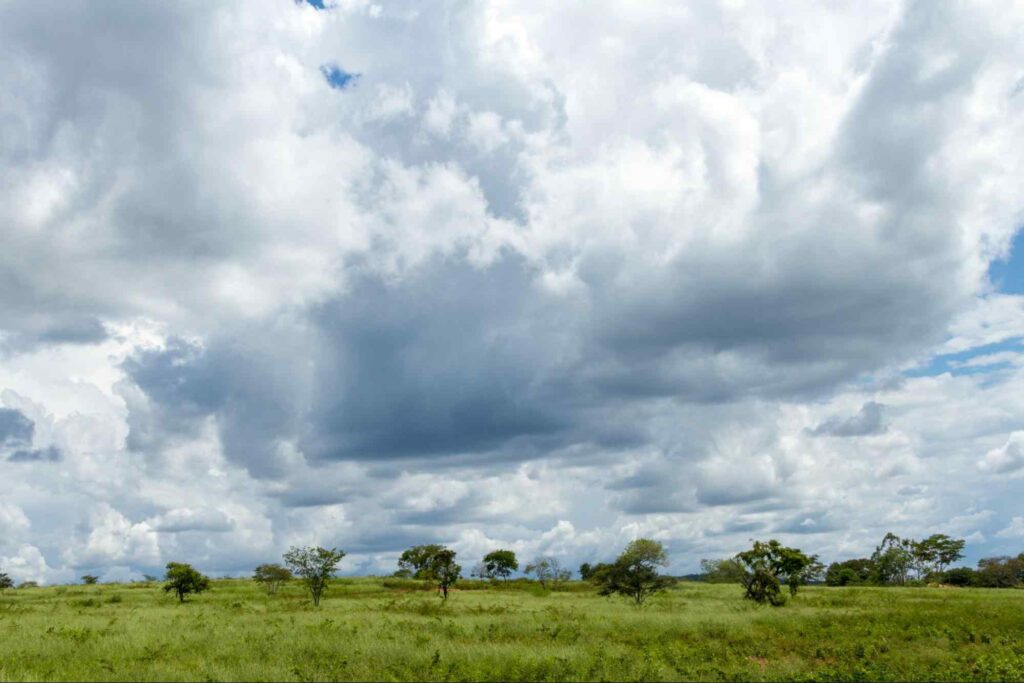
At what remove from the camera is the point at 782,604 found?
204 feet

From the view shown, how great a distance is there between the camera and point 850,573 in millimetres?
155375

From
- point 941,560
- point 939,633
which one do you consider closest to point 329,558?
point 939,633

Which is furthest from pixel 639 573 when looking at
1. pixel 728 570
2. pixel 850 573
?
pixel 850 573

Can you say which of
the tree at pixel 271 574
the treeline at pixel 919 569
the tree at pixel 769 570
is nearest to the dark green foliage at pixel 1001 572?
the treeline at pixel 919 569

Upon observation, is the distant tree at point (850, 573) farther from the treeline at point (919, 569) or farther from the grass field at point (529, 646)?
the grass field at point (529, 646)

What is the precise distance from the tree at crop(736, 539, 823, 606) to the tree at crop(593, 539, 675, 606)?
6748 mm

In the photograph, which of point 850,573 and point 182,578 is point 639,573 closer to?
point 182,578

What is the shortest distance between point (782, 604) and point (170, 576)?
53.6 m

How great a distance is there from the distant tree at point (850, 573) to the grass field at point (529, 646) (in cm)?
11255

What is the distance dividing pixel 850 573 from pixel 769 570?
102781 millimetres

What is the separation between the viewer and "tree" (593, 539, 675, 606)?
228ft

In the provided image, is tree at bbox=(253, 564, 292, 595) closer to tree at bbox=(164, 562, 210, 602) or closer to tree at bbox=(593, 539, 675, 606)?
tree at bbox=(164, 562, 210, 602)

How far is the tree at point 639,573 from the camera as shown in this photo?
69.6m

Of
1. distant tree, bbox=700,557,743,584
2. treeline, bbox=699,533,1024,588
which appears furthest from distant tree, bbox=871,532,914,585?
distant tree, bbox=700,557,743,584
